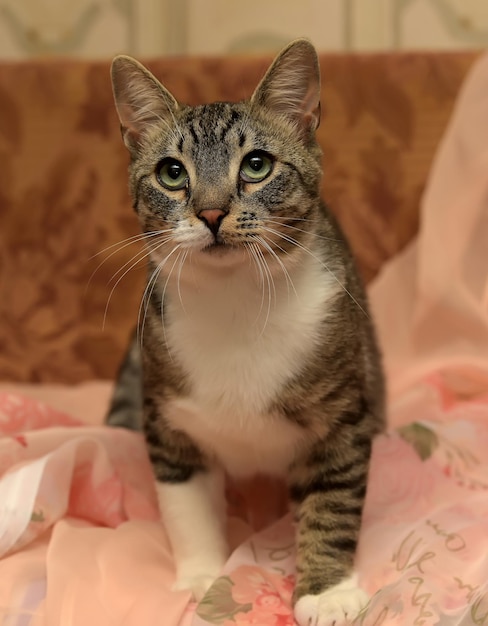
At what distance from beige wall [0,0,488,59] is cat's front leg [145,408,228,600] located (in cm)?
138

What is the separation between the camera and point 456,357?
5.00 ft

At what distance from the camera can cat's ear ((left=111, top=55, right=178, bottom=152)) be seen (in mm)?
1011

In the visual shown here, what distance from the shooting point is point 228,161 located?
3.06 feet

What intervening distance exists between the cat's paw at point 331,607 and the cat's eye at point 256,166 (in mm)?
535

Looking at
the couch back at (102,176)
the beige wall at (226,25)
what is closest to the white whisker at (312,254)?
the couch back at (102,176)

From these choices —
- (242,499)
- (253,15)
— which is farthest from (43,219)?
(242,499)

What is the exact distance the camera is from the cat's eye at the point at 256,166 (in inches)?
37.0

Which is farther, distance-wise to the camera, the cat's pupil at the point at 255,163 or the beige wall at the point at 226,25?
the beige wall at the point at 226,25

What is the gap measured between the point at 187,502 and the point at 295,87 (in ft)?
1.98

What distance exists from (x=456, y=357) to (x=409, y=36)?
993 mm

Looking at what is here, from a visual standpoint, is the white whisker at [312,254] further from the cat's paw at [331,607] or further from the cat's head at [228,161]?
the cat's paw at [331,607]

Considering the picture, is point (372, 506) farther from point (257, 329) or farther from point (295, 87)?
point (295, 87)

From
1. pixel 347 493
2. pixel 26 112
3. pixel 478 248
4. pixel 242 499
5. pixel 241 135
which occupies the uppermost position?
pixel 241 135

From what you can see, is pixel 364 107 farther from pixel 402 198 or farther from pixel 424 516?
pixel 424 516
